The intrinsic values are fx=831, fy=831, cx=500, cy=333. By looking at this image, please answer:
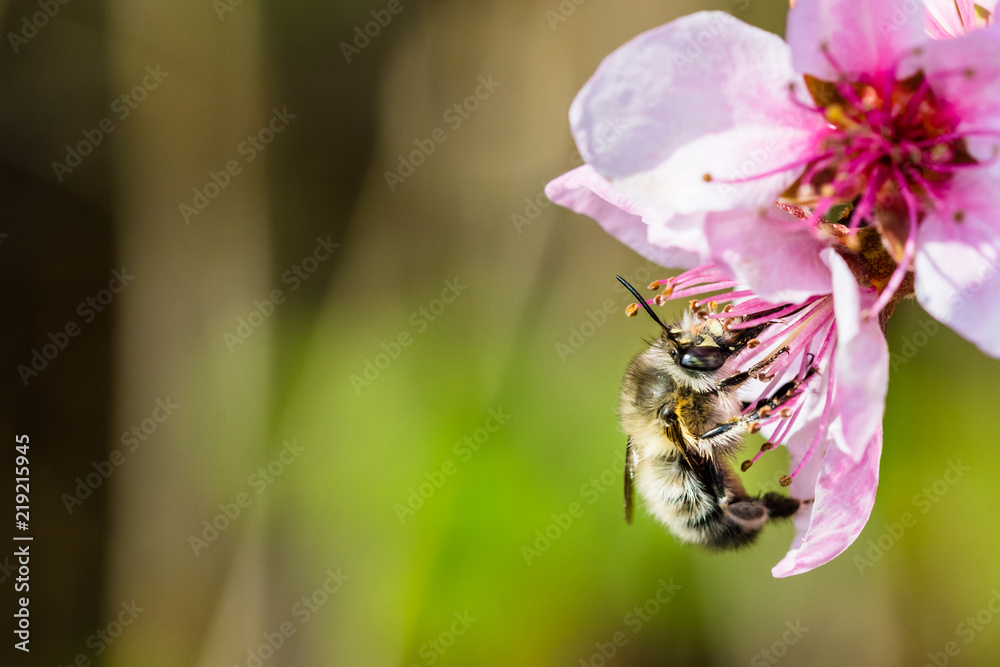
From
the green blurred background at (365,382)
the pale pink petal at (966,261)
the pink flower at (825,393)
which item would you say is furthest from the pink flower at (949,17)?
the green blurred background at (365,382)

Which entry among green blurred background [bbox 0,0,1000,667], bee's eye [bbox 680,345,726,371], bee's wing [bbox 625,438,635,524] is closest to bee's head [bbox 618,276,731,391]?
bee's eye [bbox 680,345,726,371]

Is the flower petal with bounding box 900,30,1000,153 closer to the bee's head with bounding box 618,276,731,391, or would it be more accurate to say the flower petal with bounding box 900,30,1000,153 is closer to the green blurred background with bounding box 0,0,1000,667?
the bee's head with bounding box 618,276,731,391

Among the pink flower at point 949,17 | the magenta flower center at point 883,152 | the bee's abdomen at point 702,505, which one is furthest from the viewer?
the bee's abdomen at point 702,505

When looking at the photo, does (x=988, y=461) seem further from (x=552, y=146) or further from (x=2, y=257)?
(x=2, y=257)

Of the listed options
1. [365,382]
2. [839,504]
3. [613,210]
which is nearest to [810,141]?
[613,210]

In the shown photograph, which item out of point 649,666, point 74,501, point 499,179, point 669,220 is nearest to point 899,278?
point 669,220

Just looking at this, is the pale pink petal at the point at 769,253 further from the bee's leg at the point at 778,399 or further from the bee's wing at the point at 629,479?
the bee's wing at the point at 629,479

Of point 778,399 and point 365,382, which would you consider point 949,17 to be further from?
point 365,382
